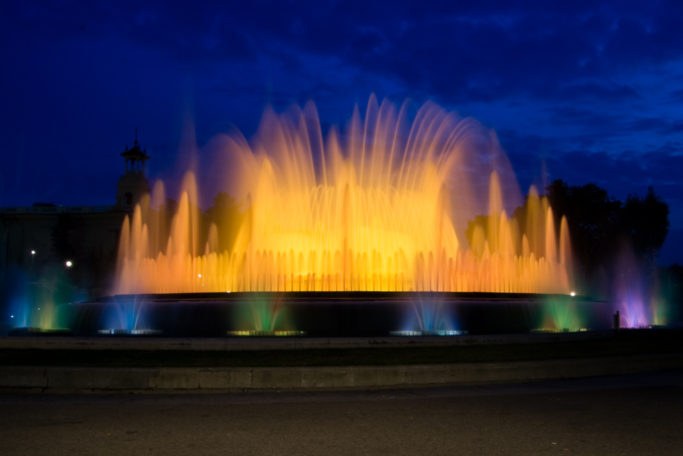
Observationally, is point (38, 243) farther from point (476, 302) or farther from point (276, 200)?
point (476, 302)

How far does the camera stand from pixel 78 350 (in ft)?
48.8

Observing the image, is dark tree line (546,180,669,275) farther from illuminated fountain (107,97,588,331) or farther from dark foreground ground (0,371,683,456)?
dark foreground ground (0,371,683,456)

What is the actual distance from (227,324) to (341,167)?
1220 cm

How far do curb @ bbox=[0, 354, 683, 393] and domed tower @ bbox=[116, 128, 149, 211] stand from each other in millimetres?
96538

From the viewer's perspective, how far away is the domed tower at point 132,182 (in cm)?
10494

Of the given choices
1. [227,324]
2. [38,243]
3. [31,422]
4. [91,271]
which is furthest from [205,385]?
[38,243]

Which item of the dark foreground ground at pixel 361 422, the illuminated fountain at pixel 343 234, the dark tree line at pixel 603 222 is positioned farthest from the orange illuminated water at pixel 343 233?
the dark tree line at pixel 603 222

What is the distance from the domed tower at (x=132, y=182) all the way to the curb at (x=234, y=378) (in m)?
96.5

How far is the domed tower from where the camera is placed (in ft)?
344

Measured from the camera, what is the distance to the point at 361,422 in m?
8.67

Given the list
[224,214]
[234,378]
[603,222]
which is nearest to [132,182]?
[224,214]

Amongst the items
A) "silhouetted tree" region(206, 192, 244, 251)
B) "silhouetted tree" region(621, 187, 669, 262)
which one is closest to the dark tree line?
"silhouetted tree" region(621, 187, 669, 262)

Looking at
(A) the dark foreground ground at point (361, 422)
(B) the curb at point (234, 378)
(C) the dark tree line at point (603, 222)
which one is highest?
(C) the dark tree line at point (603, 222)

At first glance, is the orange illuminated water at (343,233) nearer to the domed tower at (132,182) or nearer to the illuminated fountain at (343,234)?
the illuminated fountain at (343,234)
